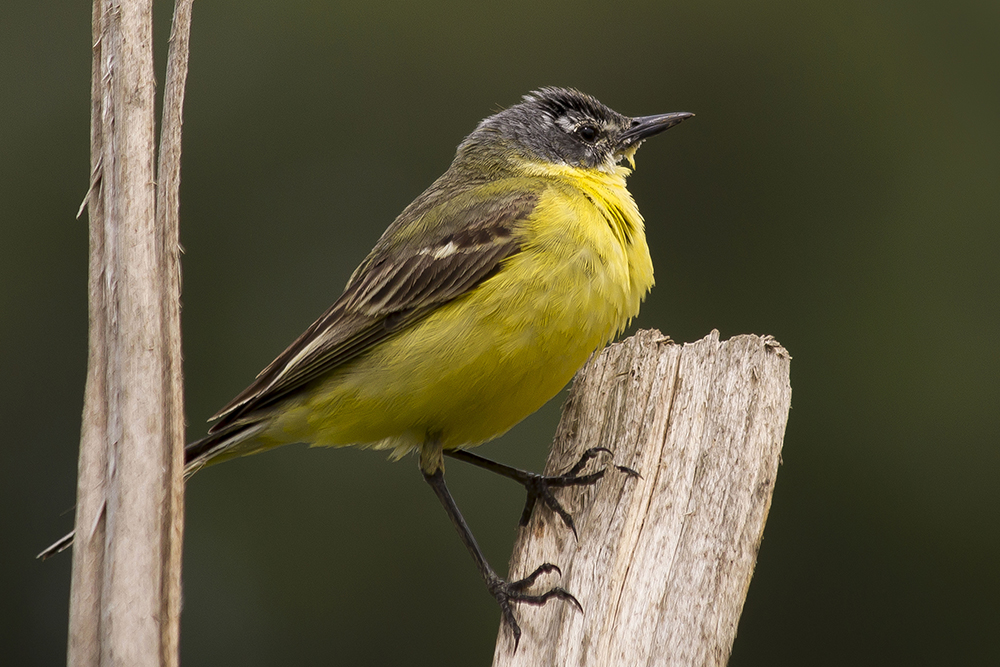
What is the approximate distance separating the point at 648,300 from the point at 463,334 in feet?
14.4

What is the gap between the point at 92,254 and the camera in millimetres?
3449

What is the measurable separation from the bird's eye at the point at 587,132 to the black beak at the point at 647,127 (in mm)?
169

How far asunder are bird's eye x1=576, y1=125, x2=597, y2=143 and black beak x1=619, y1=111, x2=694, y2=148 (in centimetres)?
17

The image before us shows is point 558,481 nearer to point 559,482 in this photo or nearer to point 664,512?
point 559,482

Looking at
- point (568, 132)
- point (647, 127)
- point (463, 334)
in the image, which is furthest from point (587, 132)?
point (463, 334)

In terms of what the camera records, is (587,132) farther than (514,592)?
Yes

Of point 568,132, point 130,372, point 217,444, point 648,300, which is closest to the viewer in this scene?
point 130,372

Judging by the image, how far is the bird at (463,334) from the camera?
15.9 ft

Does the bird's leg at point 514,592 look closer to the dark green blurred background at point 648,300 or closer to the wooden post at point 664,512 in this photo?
the wooden post at point 664,512

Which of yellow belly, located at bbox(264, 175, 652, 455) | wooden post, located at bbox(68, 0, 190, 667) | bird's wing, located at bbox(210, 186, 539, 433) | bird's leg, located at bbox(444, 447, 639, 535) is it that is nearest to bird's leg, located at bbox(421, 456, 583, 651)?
bird's leg, located at bbox(444, 447, 639, 535)

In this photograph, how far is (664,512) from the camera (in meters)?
4.20

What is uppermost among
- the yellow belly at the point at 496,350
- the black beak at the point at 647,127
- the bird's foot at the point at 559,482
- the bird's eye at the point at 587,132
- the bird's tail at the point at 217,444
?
the black beak at the point at 647,127

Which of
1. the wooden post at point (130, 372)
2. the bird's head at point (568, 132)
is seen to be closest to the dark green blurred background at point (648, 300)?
the bird's head at point (568, 132)

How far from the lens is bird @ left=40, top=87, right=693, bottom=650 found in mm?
4859
